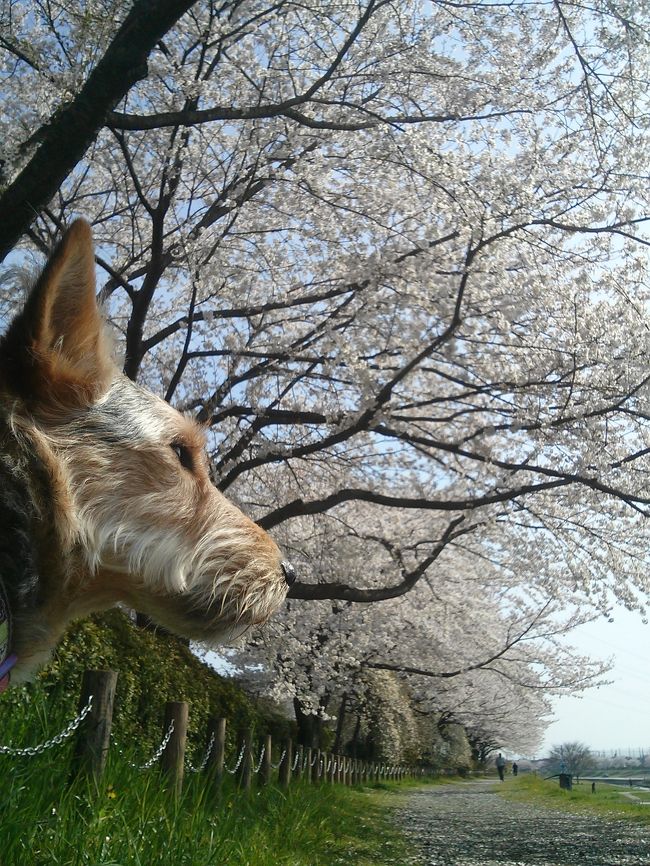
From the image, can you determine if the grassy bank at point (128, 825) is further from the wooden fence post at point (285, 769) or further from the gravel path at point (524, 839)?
the gravel path at point (524, 839)

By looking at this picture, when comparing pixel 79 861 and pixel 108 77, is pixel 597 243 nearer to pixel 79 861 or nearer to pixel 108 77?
pixel 108 77

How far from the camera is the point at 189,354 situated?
9.96 m

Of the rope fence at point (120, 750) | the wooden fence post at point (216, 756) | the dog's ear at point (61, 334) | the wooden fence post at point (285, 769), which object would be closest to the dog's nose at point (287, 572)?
the dog's ear at point (61, 334)

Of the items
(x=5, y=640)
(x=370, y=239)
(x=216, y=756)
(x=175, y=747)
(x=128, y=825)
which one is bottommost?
(x=128, y=825)

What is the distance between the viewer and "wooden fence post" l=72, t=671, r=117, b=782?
4.05 m

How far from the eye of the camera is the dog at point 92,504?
1.96m

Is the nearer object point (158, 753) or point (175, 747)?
point (158, 753)

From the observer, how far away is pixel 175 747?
5160 millimetres

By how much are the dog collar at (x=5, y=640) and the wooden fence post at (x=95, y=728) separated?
2.42 m

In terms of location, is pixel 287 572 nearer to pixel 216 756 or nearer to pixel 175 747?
pixel 175 747

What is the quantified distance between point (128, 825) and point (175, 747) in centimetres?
142

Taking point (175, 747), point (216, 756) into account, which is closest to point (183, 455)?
point (175, 747)

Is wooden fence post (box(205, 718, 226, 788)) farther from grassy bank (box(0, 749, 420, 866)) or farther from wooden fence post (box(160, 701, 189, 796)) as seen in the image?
wooden fence post (box(160, 701, 189, 796))

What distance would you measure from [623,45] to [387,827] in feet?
35.4
